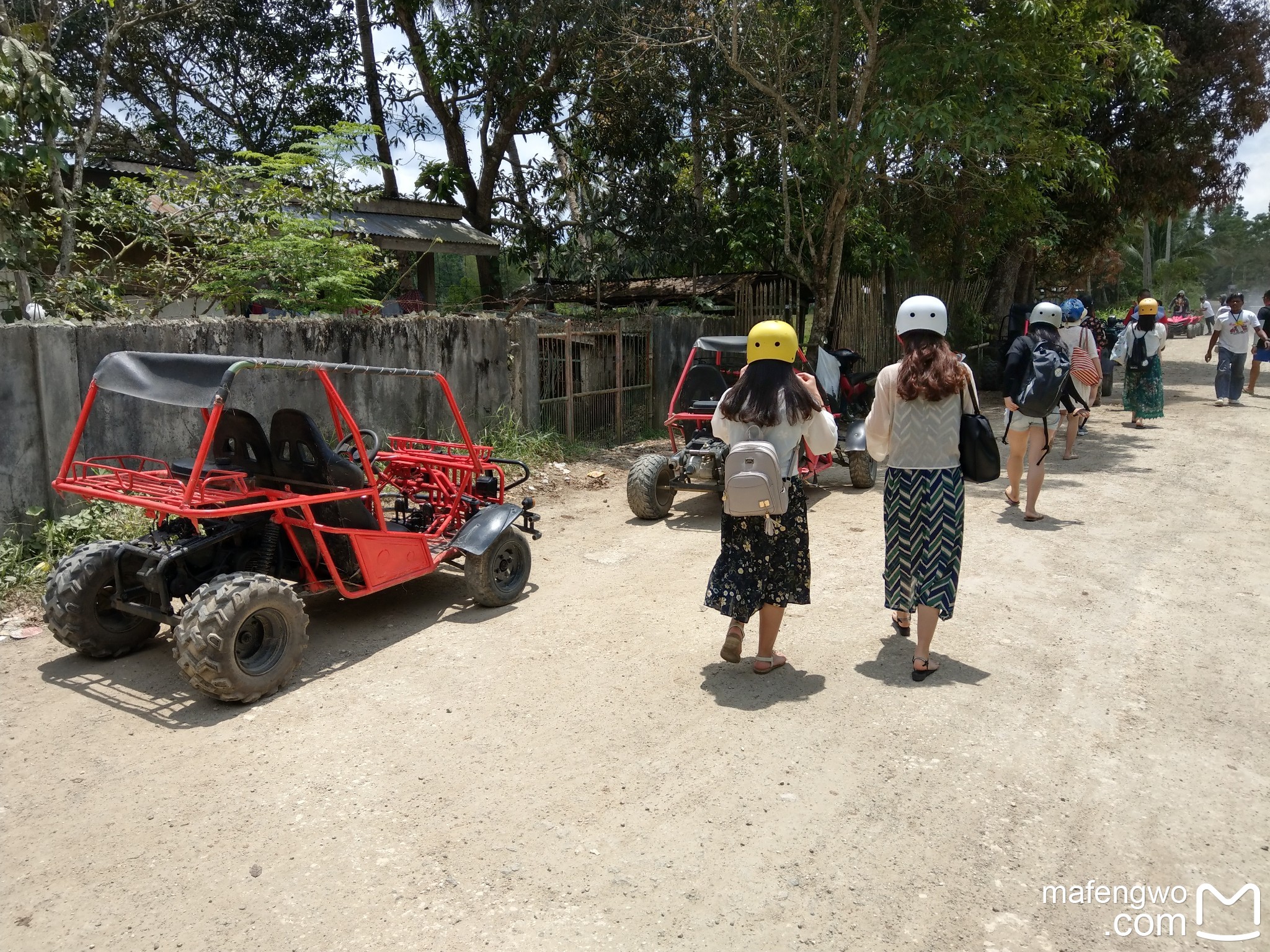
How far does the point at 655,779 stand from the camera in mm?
3996

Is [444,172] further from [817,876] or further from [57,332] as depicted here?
[817,876]

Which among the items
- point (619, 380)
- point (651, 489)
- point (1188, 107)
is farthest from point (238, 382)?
point (1188, 107)

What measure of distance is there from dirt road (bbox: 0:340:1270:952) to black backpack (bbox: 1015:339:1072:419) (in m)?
1.64

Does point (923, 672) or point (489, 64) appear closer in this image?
point (923, 672)

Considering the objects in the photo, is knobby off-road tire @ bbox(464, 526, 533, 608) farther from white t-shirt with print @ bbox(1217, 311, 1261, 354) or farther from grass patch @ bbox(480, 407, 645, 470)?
white t-shirt with print @ bbox(1217, 311, 1261, 354)

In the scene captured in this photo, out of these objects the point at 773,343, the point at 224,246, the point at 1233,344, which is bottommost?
the point at 1233,344

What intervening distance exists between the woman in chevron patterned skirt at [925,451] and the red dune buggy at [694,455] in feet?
8.81

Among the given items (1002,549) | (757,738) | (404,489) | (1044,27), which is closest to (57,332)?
(404,489)

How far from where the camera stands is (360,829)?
3654 millimetres

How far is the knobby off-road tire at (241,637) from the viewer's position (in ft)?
14.9

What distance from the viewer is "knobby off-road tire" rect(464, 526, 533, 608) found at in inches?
241

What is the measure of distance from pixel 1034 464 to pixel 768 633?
4.20 m

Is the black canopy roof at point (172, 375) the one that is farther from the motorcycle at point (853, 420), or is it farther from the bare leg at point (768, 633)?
the motorcycle at point (853, 420)

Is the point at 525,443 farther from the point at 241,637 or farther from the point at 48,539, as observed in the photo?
the point at 241,637
